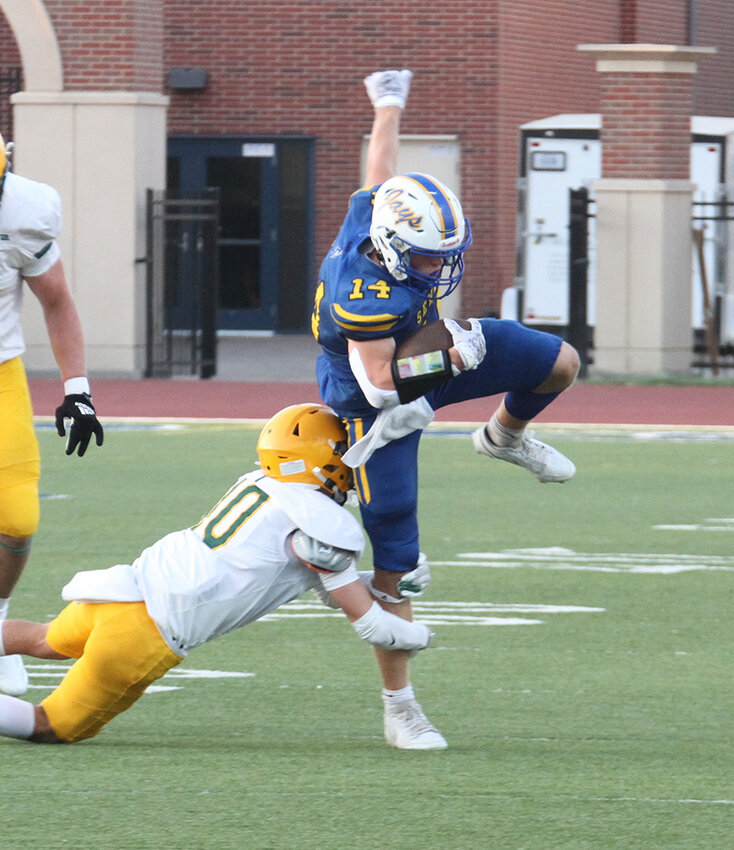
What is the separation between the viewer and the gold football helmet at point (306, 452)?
551 centimetres

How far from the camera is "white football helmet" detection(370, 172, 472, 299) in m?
5.25

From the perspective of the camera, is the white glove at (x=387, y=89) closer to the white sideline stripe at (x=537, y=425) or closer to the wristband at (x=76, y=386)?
the wristband at (x=76, y=386)

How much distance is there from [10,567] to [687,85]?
14.0 m

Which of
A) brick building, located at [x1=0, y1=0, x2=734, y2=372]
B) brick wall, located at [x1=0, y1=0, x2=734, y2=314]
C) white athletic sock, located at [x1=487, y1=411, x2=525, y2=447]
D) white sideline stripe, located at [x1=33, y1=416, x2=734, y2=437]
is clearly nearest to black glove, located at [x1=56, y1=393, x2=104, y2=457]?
white athletic sock, located at [x1=487, y1=411, x2=525, y2=447]

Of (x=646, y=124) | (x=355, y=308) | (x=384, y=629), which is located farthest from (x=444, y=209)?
(x=646, y=124)

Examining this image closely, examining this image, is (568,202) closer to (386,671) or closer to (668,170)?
(668,170)

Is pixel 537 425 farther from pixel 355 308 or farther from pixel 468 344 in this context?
pixel 355 308

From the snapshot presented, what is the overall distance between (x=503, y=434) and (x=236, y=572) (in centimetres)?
126

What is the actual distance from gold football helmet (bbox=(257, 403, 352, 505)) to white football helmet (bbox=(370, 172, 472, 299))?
51 centimetres

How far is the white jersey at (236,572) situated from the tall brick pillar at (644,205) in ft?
44.9

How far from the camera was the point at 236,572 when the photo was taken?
5441 millimetres

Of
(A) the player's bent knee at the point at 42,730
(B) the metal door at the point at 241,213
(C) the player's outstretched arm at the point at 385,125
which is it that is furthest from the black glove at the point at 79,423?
(B) the metal door at the point at 241,213

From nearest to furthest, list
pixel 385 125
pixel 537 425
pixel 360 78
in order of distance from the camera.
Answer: pixel 385 125
pixel 537 425
pixel 360 78

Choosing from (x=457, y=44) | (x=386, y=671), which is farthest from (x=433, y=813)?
(x=457, y=44)
